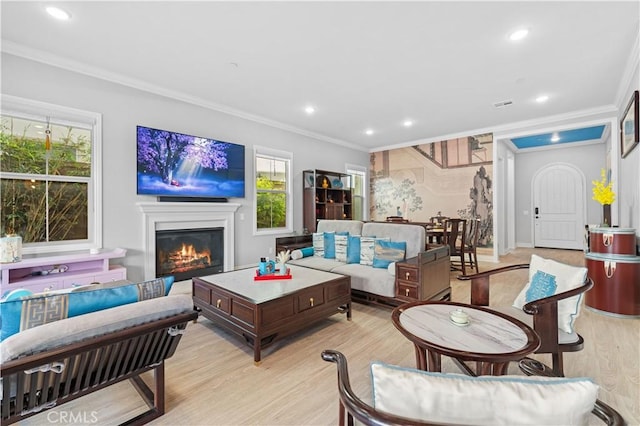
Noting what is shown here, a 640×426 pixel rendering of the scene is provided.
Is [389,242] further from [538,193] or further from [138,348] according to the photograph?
[538,193]

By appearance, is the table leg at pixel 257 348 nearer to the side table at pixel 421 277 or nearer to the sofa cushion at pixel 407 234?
the side table at pixel 421 277

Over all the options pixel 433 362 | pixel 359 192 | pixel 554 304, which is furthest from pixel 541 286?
pixel 359 192

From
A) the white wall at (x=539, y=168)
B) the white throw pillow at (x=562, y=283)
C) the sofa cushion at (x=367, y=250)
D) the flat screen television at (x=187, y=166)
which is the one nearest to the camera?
the white throw pillow at (x=562, y=283)

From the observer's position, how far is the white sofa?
10.7 ft

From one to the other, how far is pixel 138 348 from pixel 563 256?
850cm

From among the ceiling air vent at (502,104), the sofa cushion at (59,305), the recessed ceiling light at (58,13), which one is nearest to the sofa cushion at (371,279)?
the sofa cushion at (59,305)

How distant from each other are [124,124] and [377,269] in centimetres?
380

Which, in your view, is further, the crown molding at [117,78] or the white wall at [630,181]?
the white wall at [630,181]

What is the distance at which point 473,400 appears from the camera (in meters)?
0.62

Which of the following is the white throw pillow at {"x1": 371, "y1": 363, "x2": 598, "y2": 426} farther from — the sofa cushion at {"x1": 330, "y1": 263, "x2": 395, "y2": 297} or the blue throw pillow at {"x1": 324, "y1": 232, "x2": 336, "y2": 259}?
the blue throw pillow at {"x1": 324, "y1": 232, "x2": 336, "y2": 259}

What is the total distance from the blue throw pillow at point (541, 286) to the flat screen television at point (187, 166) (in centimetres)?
419

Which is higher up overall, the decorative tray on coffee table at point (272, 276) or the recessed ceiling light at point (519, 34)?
the recessed ceiling light at point (519, 34)

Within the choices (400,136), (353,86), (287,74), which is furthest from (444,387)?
(400,136)

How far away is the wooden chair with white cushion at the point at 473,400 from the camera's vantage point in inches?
23.7
